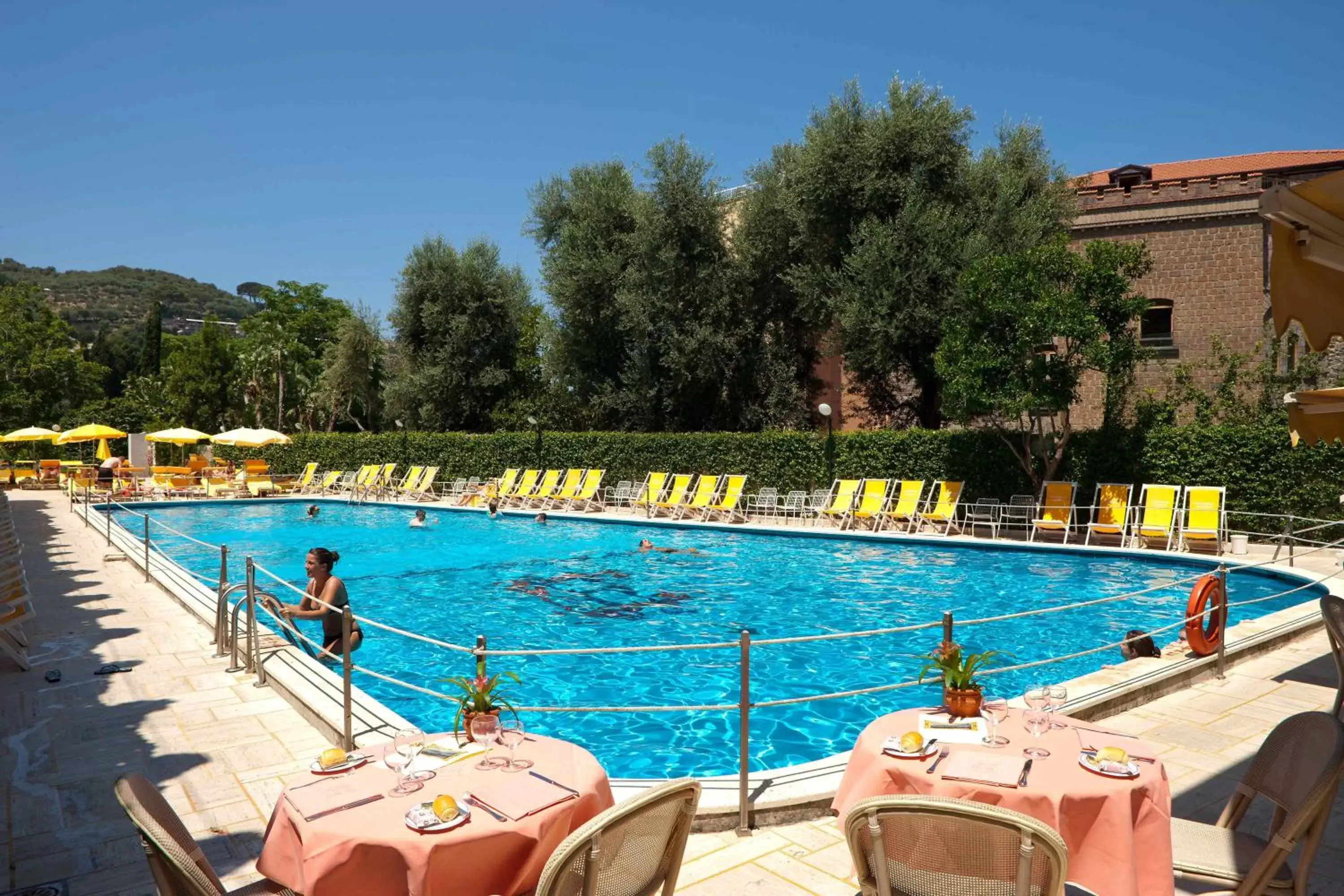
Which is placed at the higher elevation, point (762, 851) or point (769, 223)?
point (769, 223)

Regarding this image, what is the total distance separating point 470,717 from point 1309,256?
11.3ft

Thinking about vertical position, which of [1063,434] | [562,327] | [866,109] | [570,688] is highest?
[866,109]

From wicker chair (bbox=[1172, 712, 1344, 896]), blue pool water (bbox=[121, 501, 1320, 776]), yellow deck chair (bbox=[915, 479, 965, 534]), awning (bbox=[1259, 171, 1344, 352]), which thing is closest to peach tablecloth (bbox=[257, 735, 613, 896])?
wicker chair (bbox=[1172, 712, 1344, 896])

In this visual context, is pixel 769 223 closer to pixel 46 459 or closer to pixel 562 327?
pixel 562 327

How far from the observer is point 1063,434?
16172 mm

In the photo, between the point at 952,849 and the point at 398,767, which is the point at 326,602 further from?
the point at 952,849

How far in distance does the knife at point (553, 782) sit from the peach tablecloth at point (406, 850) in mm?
23

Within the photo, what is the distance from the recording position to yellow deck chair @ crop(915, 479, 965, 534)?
16.7 meters

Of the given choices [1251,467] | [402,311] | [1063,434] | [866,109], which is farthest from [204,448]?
[1251,467]

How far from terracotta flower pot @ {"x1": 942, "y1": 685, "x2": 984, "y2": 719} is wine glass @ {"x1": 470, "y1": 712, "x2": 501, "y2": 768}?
1790 millimetres

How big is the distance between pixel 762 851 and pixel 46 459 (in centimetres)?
4371

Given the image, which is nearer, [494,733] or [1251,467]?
[494,733]

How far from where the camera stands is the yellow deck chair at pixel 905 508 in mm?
17078

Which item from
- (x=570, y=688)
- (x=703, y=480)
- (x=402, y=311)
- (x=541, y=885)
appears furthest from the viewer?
(x=402, y=311)
